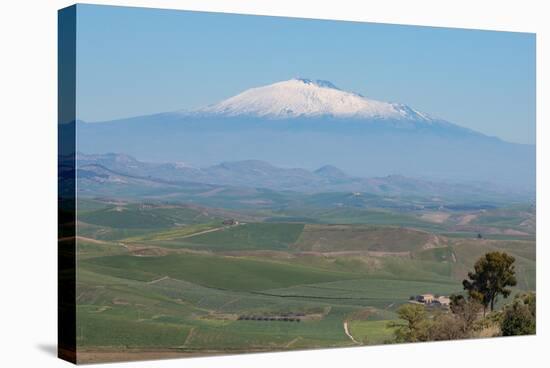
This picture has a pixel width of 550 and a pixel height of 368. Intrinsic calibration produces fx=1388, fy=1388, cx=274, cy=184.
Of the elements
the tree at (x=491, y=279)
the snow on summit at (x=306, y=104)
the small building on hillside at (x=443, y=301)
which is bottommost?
the small building on hillside at (x=443, y=301)

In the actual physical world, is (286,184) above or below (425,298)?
above

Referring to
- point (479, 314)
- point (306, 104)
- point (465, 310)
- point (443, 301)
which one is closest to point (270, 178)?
point (306, 104)

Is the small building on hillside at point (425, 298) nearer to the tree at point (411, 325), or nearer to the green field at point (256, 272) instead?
the green field at point (256, 272)

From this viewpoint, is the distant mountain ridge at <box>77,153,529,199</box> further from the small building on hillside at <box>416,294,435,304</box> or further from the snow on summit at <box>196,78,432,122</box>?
the small building on hillside at <box>416,294,435,304</box>

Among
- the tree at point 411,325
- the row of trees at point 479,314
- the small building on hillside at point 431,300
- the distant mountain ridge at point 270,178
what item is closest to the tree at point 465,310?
the row of trees at point 479,314

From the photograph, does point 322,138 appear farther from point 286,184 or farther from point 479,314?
point 479,314

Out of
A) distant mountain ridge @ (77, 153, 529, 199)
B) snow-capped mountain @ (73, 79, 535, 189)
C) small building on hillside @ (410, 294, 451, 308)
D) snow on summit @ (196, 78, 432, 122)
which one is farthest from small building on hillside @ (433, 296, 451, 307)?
snow on summit @ (196, 78, 432, 122)
